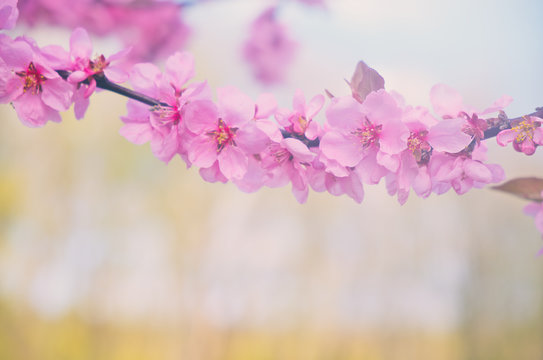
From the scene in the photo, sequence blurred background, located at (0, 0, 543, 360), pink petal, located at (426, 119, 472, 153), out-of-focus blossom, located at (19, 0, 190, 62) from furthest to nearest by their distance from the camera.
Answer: blurred background, located at (0, 0, 543, 360)
out-of-focus blossom, located at (19, 0, 190, 62)
pink petal, located at (426, 119, 472, 153)

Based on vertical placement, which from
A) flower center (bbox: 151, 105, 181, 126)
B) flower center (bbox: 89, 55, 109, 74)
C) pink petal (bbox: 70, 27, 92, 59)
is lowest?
flower center (bbox: 151, 105, 181, 126)

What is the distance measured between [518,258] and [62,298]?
1486 mm

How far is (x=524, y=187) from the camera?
19.0 inches

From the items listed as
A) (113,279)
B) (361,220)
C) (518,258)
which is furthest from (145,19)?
(518,258)

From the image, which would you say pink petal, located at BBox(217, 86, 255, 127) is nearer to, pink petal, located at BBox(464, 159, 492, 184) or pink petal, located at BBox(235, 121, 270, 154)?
pink petal, located at BBox(235, 121, 270, 154)

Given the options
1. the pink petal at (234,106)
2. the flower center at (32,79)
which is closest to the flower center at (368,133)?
the pink petal at (234,106)

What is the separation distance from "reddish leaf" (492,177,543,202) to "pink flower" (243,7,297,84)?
110 centimetres

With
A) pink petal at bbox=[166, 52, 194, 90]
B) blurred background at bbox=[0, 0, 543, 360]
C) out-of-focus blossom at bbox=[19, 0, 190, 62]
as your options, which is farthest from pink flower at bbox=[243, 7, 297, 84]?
pink petal at bbox=[166, 52, 194, 90]

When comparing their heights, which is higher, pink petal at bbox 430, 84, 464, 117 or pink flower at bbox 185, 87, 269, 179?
pink petal at bbox 430, 84, 464, 117

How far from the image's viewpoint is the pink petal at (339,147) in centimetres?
41

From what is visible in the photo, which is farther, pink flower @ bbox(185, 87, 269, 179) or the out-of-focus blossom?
the out-of-focus blossom

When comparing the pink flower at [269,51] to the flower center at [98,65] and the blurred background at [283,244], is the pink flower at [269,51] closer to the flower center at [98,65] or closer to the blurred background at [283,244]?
the blurred background at [283,244]

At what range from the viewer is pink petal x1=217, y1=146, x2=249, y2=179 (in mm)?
433

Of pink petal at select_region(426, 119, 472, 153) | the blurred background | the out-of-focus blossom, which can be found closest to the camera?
pink petal at select_region(426, 119, 472, 153)
